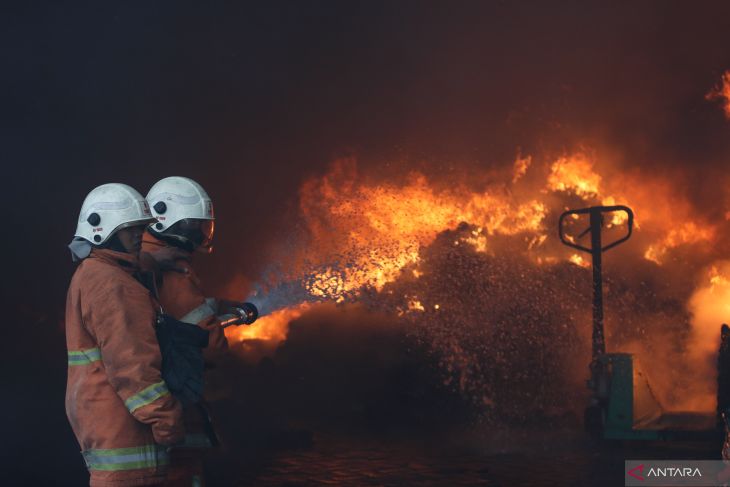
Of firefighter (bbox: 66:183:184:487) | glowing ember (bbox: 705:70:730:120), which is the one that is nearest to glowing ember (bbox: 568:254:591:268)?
glowing ember (bbox: 705:70:730:120)

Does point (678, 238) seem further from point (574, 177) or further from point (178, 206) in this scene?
point (178, 206)

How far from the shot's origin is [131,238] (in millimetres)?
4027

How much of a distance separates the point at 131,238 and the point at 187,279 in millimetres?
594

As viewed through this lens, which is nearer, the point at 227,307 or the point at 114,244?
the point at 114,244

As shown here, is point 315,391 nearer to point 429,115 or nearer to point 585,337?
point 585,337

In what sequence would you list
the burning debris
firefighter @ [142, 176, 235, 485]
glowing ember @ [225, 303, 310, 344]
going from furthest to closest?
1. glowing ember @ [225, 303, 310, 344]
2. the burning debris
3. firefighter @ [142, 176, 235, 485]

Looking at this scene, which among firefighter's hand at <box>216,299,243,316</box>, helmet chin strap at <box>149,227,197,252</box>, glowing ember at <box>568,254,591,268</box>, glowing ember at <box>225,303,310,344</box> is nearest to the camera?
helmet chin strap at <box>149,227,197,252</box>

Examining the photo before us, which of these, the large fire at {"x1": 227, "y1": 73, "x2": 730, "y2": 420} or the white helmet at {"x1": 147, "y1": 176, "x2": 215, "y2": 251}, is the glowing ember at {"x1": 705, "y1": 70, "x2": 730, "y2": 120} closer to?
the large fire at {"x1": 227, "y1": 73, "x2": 730, "y2": 420}

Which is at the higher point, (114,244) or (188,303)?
(114,244)

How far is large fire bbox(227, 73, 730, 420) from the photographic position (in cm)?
1670

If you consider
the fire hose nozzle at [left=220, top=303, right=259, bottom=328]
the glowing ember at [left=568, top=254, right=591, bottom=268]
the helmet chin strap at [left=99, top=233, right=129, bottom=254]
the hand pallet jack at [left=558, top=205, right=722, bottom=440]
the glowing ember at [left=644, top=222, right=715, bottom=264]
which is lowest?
the hand pallet jack at [left=558, top=205, right=722, bottom=440]

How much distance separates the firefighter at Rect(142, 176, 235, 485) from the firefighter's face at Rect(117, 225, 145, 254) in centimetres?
45

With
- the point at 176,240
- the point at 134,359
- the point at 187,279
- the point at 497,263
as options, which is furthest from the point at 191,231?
the point at 497,263

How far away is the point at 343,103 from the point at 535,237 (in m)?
5.44
